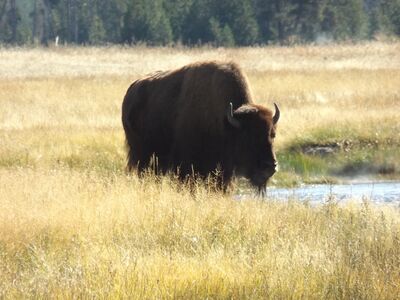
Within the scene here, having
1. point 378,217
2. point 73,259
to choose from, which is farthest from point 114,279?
point 378,217

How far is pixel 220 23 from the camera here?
69.8 metres

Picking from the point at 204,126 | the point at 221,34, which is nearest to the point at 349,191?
the point at 204,126

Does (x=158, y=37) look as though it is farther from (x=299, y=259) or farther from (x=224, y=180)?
(x=299, y=259)

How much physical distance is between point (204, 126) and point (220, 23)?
2337 inches

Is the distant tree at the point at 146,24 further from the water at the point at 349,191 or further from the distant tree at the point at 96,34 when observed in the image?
the water at the point at 349,191

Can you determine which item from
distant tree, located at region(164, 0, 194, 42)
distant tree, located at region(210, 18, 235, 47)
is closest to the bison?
distant tree, located at region(210, 18, 235, 47)

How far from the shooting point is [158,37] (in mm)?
65188

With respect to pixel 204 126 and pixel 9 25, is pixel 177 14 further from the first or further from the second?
pixel 204 126

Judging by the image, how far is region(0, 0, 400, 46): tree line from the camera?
6575cm

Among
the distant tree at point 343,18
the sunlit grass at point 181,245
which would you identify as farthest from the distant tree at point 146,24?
the sunlit grass at point 181,245

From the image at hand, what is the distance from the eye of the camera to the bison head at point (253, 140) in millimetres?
10375

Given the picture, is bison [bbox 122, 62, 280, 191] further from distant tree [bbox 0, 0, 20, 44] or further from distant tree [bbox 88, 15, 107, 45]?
distant tree [bbox 0, 0, 20, 44]

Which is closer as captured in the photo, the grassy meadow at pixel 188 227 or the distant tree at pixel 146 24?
the grassy meadow at pixel 188 227

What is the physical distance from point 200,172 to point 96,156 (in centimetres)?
503
